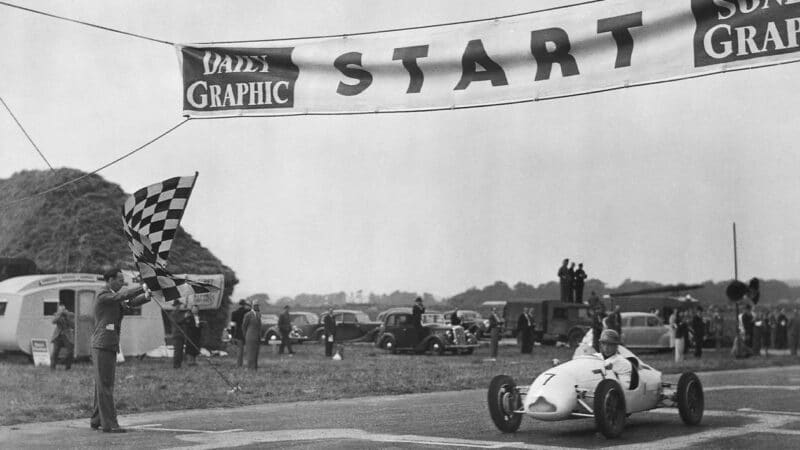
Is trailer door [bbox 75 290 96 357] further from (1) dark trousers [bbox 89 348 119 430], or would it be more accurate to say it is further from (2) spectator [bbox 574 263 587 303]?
(2) spectator [bbox 574 263 587 303]

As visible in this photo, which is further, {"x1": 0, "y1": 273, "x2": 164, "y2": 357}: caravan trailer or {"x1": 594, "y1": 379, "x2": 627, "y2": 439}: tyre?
{"x1": 0, "y1": 273, "x2": 164, "y2": 357}: caravan trailer

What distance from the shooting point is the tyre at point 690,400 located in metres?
13.1

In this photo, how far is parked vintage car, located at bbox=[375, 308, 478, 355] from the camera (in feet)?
115

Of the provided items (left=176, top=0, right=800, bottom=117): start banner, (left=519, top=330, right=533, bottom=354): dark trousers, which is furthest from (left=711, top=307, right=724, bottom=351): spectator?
(left=176, top=0, right=800, bottom=117): start banner

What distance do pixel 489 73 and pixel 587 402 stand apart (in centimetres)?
499

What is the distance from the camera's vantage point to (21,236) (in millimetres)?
32750

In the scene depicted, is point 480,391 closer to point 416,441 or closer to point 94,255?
point 416,441

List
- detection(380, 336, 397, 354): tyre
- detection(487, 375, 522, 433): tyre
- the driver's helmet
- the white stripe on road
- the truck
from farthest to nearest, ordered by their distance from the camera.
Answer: the truck → detection(380, 336, 397, 354): tyre → the driver's helmet → the white stripe on road → detection(487, 375, 522, 433): tyre

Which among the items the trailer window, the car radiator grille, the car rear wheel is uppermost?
the trailer window

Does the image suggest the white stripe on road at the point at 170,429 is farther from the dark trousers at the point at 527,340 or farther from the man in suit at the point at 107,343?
the dark trousers at the point at 527,340

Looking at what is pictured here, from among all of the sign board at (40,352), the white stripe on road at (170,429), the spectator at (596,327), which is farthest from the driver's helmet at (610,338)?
the sign board at (40,352)

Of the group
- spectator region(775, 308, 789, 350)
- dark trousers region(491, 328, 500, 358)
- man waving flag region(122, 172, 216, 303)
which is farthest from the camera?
spectator region(775, 308, 789, 350)

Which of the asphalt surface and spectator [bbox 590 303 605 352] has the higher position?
spectator [bbox 590 303 605 352]

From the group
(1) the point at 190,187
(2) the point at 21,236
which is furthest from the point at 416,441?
(2) the point at 21,236
